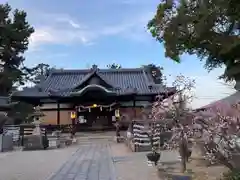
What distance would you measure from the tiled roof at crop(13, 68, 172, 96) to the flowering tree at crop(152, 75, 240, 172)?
21.1 metres

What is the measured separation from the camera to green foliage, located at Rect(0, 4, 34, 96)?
36688 mm

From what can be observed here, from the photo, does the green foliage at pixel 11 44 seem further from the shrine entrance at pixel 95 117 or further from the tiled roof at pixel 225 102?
the tiled roof at pixel 225 102

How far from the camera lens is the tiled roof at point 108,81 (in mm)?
36438

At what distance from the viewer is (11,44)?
123ft

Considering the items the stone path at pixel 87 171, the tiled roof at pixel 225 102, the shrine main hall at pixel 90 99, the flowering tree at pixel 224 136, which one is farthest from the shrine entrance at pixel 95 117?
the flowering tree at pixel 224 136

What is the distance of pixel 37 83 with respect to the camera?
129 feet


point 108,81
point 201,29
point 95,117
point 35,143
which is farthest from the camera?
point 108,81

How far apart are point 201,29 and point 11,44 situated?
1099 inches

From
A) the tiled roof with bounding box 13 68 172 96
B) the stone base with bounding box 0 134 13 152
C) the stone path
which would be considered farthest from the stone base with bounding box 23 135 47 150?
the tiled roof with bounding box 13 68 172 96

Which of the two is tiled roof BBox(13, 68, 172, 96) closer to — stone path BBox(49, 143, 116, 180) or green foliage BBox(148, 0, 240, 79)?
green foliage BBox(148, 0, 240, 79)

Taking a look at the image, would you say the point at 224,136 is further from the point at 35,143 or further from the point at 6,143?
the point at 6,143

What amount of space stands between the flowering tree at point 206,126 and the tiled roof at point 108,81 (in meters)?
21.1

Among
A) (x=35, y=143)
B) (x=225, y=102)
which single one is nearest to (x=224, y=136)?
(x=225, y=102)

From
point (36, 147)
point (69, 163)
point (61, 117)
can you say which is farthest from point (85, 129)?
point (69, 163)
